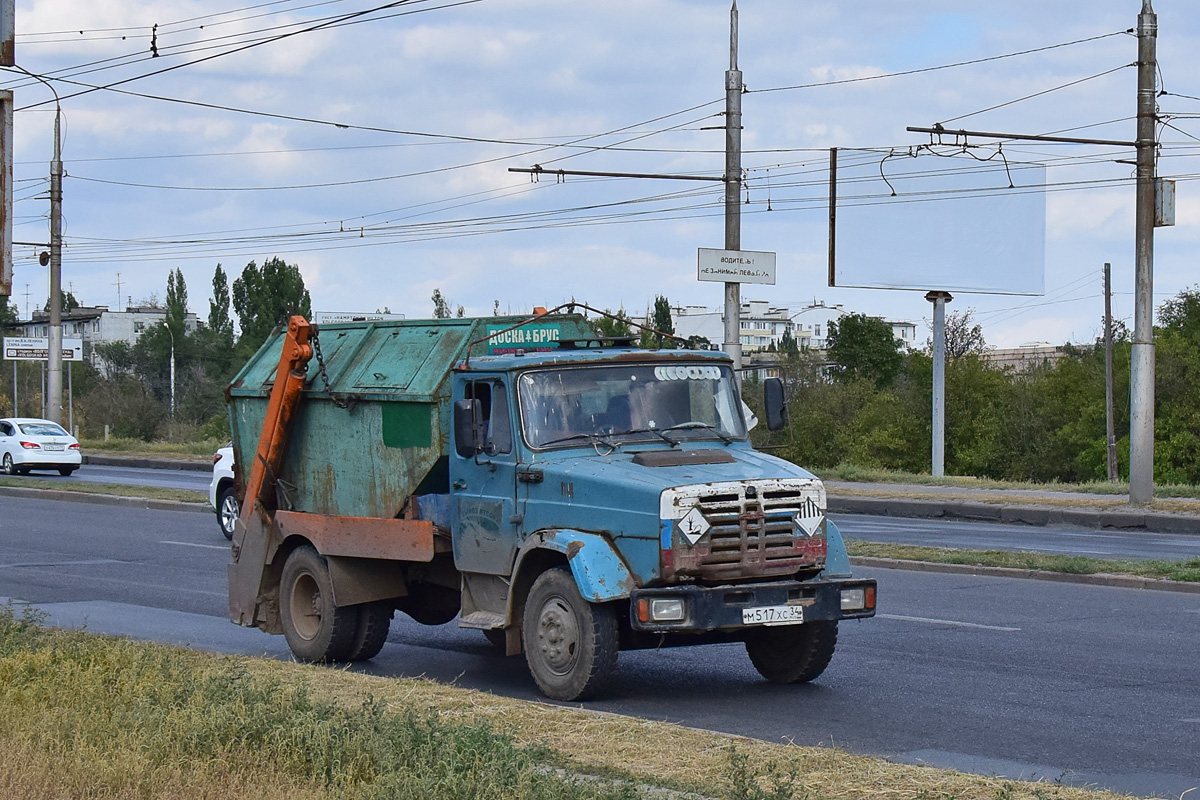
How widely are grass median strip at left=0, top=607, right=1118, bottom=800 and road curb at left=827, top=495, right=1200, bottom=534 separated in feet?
59.2

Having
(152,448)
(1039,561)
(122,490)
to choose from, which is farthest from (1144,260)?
(152,448)

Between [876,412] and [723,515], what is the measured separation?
56998mm

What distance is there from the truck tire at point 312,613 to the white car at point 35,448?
30127 millimetres

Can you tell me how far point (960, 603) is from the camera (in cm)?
1355

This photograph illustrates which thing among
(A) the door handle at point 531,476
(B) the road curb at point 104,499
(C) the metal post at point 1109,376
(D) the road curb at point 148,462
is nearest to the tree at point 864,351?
(C) the metal post at point 1109,376

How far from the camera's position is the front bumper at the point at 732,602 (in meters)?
8.30

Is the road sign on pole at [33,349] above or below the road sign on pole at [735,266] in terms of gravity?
below

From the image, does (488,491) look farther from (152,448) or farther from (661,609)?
(152,448)

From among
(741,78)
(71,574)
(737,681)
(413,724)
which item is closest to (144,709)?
(413,724)

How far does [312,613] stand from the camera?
10742 millimetres

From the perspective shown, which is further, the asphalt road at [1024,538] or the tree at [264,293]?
the tree at [264,293]

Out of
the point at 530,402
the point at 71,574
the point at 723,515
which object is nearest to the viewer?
the point at 723,515

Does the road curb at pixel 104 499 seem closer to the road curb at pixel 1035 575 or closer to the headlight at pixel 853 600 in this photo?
the road curb at pixel 1035 575

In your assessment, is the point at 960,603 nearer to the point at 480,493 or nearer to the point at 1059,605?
the point at 1059,605
